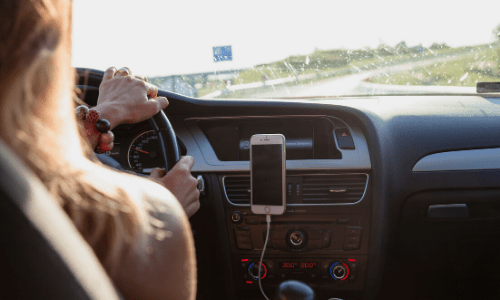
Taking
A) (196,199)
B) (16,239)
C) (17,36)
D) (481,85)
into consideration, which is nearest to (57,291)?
(16,239)

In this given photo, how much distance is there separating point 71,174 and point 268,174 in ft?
6.33

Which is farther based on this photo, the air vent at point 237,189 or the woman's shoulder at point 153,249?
the air vent at point 237,189

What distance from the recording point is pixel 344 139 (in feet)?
8.93

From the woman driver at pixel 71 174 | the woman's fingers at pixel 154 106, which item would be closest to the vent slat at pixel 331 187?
the woman's fingers at pixel 154 106

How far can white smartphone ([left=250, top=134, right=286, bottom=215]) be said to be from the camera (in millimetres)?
2521

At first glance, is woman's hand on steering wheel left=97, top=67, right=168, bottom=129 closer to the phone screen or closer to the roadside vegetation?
the roadside vegetation

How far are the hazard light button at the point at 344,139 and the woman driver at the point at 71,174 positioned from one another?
6.51ft

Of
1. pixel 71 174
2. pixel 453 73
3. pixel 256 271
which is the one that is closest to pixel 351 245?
pixel 256 271

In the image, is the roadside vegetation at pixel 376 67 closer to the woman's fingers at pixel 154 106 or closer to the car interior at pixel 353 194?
the car interior at pixel 353 194

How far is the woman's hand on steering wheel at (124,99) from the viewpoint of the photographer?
5.88 feet

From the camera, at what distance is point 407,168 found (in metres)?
2.59

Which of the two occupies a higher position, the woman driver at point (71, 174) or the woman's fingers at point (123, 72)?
the woman's fingers at point (123, 72)

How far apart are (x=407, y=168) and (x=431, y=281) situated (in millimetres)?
750

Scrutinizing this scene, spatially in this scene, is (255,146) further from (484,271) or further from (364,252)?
(484,271)
